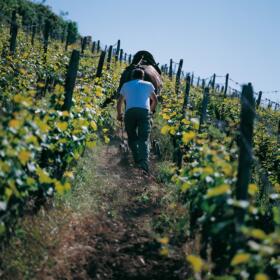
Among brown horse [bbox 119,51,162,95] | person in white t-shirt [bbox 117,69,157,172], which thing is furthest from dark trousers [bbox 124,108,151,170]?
brown horse [bbox 119,51,162,95]

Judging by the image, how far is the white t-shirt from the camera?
8.12m

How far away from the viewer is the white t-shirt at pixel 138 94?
26.7 feet

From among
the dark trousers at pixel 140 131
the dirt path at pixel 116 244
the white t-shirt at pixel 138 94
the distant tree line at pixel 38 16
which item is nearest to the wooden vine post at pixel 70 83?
the dirt path at pixel 116 244

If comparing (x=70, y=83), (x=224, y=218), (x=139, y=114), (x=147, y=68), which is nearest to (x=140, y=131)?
(x=139, y=114)

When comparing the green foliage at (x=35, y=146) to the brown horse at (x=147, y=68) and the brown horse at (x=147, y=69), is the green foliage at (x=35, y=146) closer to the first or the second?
the brown horse at (x=147, y=68)

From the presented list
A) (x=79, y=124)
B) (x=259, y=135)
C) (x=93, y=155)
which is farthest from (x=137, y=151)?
(x=259, y=135)

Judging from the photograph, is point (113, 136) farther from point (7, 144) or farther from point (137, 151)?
point (7, 144)

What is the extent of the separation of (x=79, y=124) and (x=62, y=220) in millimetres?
1183

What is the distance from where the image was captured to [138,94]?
8.16 m

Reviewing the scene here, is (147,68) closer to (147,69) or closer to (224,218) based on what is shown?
(147,69)

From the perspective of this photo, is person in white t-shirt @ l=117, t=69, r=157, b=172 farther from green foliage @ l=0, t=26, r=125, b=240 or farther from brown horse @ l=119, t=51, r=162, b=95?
brown horse @ l=119, t=51, r=162, b=95

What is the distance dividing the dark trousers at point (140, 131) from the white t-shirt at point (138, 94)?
99 millimetres

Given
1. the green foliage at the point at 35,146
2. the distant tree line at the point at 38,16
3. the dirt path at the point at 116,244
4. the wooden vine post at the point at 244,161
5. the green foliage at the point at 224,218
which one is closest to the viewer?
the green foliage at the point at 224,218

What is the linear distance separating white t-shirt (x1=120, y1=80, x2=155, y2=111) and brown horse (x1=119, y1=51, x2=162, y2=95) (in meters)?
1.90
